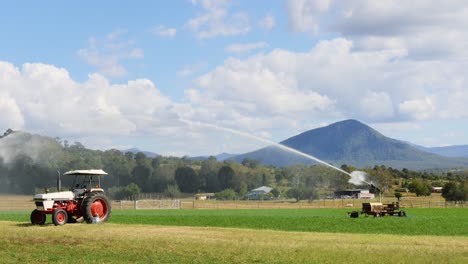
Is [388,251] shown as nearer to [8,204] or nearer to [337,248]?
[337,248]

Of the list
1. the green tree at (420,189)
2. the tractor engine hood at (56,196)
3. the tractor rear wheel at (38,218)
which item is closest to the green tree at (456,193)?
the green tree at (420,189)

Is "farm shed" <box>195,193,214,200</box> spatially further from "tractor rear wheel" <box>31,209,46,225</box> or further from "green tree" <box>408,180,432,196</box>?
"tractor rear wheel" <box>31,209,46,225</box>

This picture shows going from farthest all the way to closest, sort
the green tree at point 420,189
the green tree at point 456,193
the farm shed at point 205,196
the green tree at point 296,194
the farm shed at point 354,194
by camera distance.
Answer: the farm shed at point 354,194 → the farm shed at point 205,196 → the green tree at point 296,194 → the green tree at point 420,189 → the green tree at point 456,193

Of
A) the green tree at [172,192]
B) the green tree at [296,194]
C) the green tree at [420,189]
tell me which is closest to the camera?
the green tree at [420,189]

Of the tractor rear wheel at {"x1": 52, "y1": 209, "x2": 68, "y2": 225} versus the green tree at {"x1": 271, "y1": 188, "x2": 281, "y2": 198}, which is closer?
the tractor rear wheel at {"x1": 52, "y1": 209, "x2": 68, "y2": 225}

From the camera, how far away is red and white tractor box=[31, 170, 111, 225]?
4050 cm

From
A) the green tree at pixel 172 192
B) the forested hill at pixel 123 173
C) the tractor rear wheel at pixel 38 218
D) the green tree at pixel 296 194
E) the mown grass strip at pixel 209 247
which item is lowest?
the mown grass strip at pixel 209 247

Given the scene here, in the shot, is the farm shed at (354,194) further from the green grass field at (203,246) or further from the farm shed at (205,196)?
the green grass field at (203,246)

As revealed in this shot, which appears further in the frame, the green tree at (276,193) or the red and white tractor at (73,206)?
the green tree at (276,193)

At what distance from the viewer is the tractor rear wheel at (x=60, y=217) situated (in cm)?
3938

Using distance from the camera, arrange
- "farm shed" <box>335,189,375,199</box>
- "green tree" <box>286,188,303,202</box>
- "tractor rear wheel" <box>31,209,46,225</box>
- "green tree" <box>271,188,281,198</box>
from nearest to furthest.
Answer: "tractor rear wheel" <box>31,209,46,225</box> < "green tree" <box>286,188,303,202</box> < "farm shed" <box>335,189,375,199</box> < "green tree" <box>271,188,281,198</box>

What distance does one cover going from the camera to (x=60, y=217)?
39.8 meters

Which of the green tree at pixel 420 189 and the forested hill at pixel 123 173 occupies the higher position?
the forested hill at pixel 123 173

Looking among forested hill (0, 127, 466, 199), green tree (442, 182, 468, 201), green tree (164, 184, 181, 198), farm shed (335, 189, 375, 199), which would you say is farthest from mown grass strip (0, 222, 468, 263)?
farm shed (335, 189, 375, 199)
